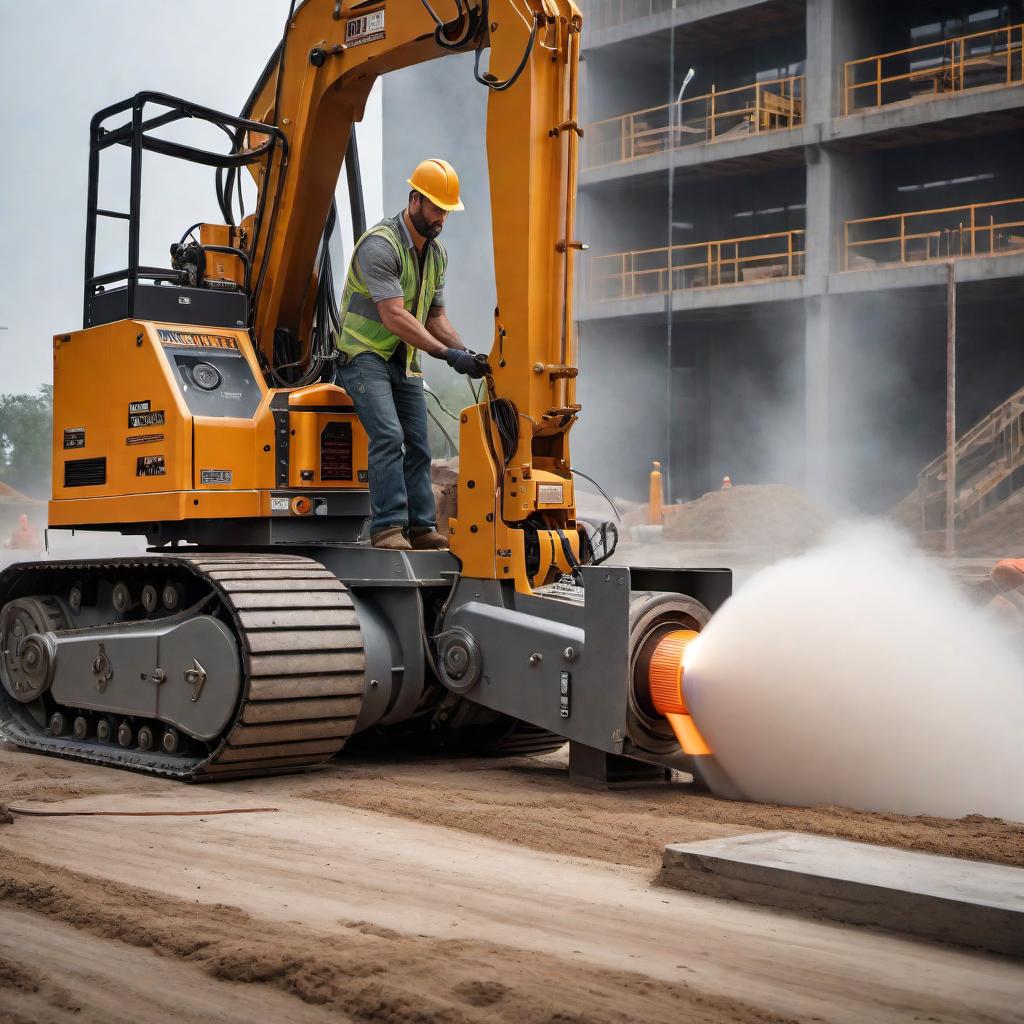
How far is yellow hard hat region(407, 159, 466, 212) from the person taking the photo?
279 inches

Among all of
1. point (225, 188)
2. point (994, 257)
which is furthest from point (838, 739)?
point (994, 257)

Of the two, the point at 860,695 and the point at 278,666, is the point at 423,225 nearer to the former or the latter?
the point at 278,666

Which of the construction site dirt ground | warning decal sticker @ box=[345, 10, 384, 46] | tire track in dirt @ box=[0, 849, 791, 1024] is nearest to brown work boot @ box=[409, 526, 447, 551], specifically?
the construction site dirt ground

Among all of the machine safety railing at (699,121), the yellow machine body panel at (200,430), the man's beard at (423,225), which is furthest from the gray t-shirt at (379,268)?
the machine safety railing at (699,121)

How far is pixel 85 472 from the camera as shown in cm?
793

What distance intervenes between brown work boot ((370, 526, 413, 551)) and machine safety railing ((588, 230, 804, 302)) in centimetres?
2055

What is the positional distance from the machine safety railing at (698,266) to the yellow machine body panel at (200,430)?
20165 mm

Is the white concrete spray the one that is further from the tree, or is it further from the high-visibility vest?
the tree

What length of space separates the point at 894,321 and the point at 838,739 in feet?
71.8

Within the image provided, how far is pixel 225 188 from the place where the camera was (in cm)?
815

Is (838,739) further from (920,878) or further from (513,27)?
(513,27)

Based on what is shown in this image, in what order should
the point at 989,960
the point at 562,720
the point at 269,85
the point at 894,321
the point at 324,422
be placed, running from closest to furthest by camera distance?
the point at 989,960
the point at 562,720
the point at 324,422
the point at 269,85
the point at 894,321

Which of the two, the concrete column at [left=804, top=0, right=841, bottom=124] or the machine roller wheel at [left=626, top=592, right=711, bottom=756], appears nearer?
the machine roller wheel at [left=626, top=592, right=711, bottom=756]

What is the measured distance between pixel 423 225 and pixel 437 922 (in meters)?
4.07
